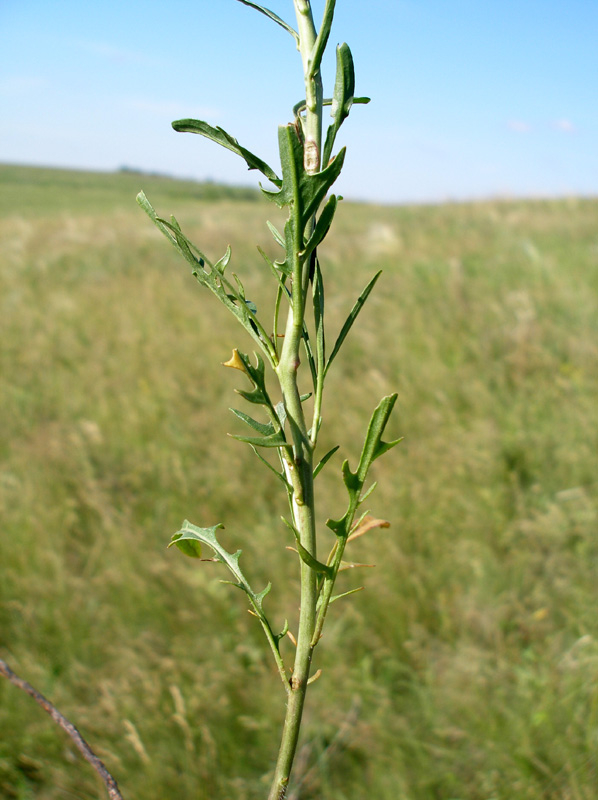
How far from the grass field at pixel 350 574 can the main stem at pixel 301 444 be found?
133 centimetres

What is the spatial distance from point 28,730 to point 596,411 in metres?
3.02

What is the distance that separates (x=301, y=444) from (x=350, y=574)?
2339mm

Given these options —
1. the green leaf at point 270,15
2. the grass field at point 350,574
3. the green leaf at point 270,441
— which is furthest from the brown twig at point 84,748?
the grass field at point 350,574

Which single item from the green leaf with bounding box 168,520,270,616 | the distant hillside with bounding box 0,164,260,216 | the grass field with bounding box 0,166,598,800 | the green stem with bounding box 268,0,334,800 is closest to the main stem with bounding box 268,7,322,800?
the green stem with bounding box 268,0,334,800

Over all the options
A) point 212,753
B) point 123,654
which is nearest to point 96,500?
point 123,654

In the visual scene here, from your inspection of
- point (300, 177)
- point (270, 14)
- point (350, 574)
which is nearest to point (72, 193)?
point (350, 574)

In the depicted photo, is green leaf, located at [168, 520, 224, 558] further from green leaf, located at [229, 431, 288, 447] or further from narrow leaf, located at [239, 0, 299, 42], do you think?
narrow leaf, located at [239, 0, 299, 42]

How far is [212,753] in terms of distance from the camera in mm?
1925

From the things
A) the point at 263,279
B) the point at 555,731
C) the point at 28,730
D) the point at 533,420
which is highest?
the point at 263,279

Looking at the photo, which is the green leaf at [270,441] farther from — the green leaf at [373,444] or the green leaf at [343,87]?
the green leaf at [343,87]

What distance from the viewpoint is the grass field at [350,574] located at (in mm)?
1936

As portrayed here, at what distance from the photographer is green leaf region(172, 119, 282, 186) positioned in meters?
0.35

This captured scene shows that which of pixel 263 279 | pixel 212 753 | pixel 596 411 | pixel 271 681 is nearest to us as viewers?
pixel 212 753

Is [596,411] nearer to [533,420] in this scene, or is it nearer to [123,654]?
[533,420]
